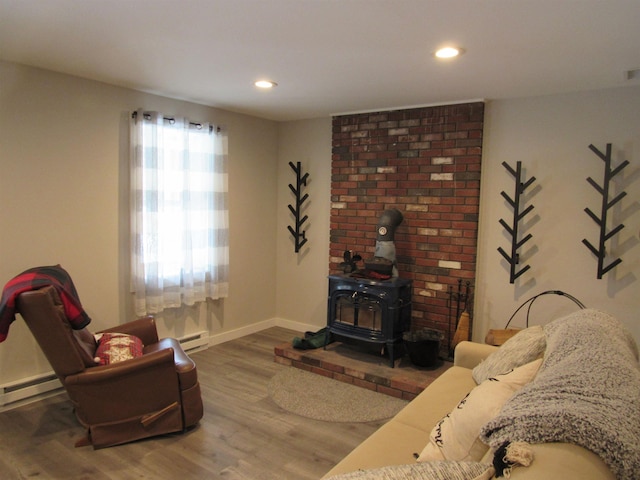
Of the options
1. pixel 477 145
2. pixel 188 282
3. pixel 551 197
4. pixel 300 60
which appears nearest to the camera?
pixel 300 60

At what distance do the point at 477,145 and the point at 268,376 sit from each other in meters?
2.68

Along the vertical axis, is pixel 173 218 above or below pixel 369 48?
below

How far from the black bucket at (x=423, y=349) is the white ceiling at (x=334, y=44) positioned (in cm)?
201

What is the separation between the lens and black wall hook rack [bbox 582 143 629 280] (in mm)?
3189

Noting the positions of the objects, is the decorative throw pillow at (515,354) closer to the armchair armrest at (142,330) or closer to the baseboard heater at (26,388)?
the armchair armrest at (142,330)

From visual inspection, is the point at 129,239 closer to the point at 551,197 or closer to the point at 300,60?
the point at 300,60

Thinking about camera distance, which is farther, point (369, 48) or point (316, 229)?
point (316, 229)

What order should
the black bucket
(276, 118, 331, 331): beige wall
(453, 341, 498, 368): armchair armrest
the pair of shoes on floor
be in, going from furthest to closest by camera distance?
(276, 118, 331, 331): beige wall
the pair of shoes on floor
the black bucket
(453, 341, 498, 368): armchair armrest

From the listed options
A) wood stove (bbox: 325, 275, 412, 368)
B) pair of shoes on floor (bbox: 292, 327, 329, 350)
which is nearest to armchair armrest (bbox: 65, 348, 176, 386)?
pair of shoes on floor (bbox: 292, 327, 329, 350)

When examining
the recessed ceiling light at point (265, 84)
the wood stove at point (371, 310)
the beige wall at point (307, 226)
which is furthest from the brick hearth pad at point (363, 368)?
the recessed ceiling light at point (265, 84)

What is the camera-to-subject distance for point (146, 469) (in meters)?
2.39

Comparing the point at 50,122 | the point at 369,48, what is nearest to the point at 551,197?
the point at 369,48

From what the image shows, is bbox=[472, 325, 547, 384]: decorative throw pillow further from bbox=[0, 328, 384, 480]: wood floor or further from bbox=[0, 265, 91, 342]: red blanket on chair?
bbox=[0, 265, 91, 342]: red blanket on chair

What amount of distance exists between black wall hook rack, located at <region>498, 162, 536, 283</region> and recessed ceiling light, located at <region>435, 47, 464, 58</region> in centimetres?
135
